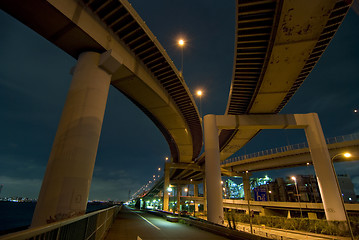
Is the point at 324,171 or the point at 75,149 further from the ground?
the point at 324,171

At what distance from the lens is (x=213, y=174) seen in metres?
18.7

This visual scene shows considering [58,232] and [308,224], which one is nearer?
[58,232]

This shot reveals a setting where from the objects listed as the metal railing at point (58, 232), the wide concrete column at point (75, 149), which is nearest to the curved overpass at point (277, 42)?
the wide concrete column at point (75, 149)

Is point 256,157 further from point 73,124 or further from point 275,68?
point 73,124

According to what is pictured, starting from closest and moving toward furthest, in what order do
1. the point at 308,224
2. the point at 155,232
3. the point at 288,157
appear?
the point at 155,232
the point at 308,224
the point at 288,157

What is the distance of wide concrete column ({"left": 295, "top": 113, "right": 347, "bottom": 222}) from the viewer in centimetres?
1794

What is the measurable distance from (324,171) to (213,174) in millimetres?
12082

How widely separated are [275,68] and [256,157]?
29324 millimetres

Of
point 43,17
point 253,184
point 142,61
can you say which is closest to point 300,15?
point 142,61

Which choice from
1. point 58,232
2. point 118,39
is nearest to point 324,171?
point 118,39

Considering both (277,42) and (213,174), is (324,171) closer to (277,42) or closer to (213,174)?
(213,174)

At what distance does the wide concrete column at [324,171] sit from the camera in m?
17.9

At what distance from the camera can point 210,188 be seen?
720 inches

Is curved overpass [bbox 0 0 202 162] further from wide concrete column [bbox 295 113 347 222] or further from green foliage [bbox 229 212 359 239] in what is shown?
wide concrete column [bbox 295 113 347 222]
